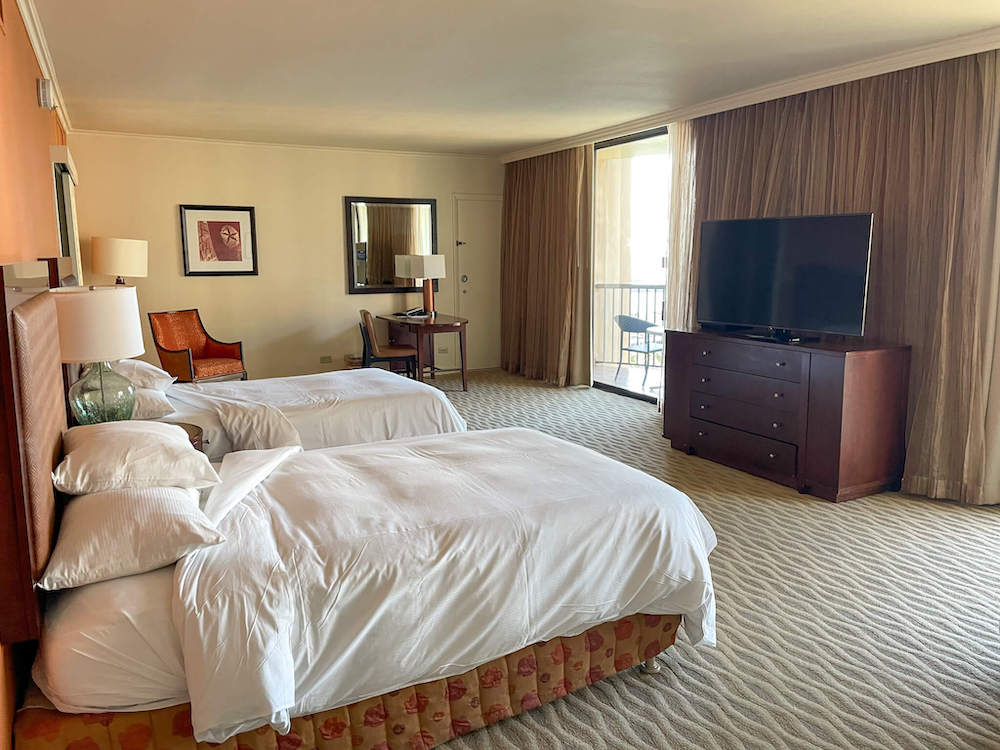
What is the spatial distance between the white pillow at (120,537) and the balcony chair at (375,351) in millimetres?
5145

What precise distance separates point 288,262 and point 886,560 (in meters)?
6.12

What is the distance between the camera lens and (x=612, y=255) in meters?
8.99

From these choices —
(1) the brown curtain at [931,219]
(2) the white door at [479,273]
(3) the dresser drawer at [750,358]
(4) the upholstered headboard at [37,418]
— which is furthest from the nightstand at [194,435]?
(2) the white door at [479,273]

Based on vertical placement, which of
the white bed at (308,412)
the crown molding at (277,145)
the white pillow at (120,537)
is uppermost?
the crown molding at (277,145)

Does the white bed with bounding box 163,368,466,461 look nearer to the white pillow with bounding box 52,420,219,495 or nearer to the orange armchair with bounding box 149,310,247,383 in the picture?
the white pillow with bounding box 52,420,219,495

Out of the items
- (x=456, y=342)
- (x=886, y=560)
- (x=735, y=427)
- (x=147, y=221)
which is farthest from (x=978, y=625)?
(x=147, y=221)

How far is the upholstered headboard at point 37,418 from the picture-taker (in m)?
1.63

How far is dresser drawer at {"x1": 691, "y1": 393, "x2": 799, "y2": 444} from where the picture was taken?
14.6 feet

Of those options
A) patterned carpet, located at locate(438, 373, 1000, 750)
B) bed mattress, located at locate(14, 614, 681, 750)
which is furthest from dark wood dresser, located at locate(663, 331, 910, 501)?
bed mattress, located at locate(14, 614, 681, 750)

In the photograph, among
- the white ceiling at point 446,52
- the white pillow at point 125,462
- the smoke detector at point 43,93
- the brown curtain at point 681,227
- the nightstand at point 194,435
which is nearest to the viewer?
the white pillow at point 125,462

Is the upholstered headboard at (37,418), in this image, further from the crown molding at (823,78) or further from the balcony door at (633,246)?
the balcony door at (633,246)

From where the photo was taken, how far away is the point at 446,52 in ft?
13.5

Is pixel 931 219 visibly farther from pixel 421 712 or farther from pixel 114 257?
pixel 114 257

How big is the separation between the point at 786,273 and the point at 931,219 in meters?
0.83
